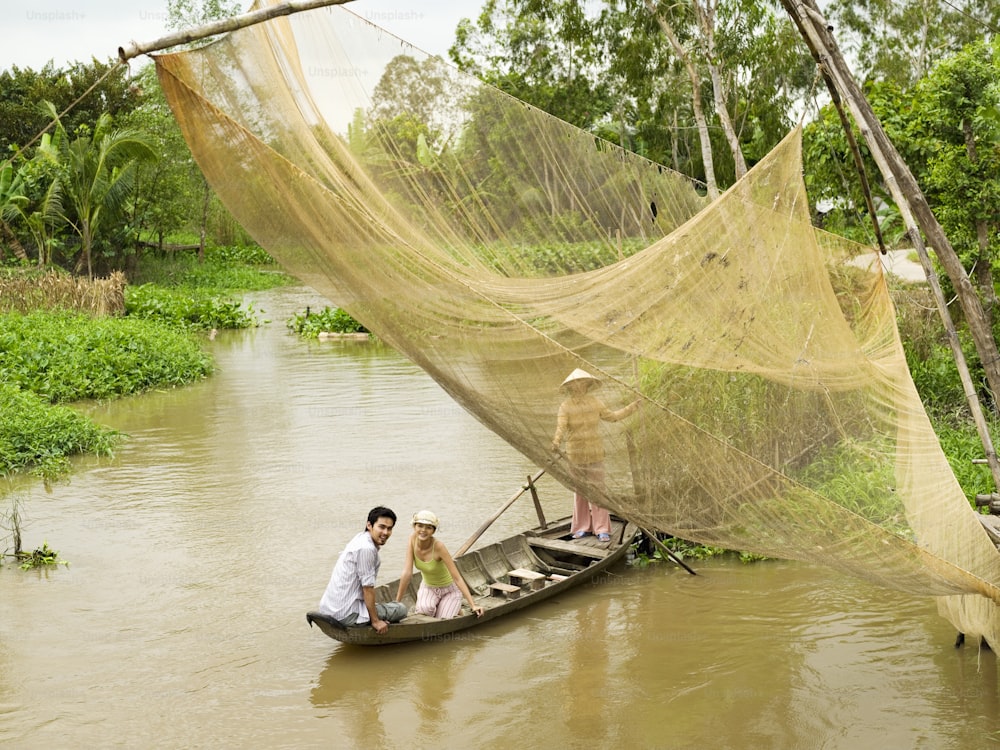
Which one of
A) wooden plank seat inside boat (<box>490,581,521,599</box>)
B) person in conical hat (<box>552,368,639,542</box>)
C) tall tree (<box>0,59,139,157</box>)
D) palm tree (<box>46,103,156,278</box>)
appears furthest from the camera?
tall tree (<box>0,59,139,157</box>)

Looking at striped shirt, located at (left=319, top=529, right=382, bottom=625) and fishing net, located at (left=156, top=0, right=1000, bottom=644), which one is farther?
striped shirt, located at (left=319, top=529, right=382, bottom=625)

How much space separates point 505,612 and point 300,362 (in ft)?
31.1

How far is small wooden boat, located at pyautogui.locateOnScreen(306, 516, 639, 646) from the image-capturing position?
4875mm

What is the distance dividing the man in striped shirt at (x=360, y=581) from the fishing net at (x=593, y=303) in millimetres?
1024

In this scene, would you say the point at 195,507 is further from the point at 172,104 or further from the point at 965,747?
the point at 965,747

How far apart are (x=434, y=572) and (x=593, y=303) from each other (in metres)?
1.63

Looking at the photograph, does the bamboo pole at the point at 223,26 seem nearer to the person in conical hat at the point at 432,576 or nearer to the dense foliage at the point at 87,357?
the person in conical hat at the point at 432,576

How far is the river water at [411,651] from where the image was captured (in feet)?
14.2

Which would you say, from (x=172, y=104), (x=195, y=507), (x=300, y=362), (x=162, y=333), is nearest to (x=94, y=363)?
(x=162, y=333)

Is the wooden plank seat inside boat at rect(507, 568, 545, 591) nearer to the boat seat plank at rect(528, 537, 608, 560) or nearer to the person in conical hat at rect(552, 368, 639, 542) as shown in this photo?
the boat seat plank at rect(528, 537, 608, 560)

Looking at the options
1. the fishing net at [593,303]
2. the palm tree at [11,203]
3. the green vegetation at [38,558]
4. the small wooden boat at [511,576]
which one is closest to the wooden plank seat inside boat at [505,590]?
the small wooden boat at [511,576]

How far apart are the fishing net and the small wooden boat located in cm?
139

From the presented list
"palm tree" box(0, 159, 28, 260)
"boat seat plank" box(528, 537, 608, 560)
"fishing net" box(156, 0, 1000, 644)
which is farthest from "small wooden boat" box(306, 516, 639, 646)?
"palm tree" box(0, 159, 28, 260)

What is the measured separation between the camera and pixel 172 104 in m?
3.60
